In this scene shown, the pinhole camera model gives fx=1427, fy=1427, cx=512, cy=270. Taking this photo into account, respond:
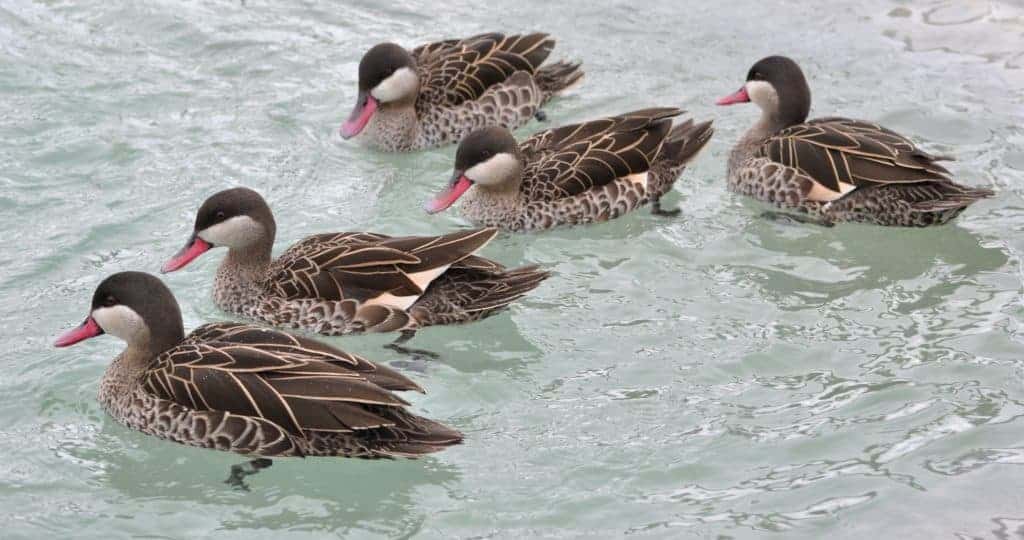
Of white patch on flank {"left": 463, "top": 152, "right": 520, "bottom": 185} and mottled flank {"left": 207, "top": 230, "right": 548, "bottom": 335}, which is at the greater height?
white patch on flank {"left": 463, "top": 152, "right": 520, "bottom": 185}

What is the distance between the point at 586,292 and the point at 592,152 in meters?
1.57

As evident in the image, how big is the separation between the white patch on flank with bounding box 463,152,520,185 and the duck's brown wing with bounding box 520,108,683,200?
8.8 inches

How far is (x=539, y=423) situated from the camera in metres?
7.81

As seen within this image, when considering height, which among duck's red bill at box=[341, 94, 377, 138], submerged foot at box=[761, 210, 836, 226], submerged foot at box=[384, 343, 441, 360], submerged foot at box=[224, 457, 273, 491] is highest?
duck's red bill at box=[341, 94, 377, 138]

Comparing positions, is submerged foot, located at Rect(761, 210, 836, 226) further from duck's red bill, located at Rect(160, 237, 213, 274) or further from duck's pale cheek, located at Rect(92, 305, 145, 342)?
duck's pale cheek, located at Rect(92, 305, 145, 342)

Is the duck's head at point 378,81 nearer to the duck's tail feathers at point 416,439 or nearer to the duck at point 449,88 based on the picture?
the duck at point 449,88

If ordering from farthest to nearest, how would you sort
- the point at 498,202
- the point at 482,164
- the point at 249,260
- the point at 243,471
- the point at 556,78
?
the point at 556,78, the point at 498,202, the point at 482,164, the point at 249,260, the point at 243,471

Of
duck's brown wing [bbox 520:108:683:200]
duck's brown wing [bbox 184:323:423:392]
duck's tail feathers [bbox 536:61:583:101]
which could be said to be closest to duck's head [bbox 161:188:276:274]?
duck's brown wing [bbox 184:323:423:392]

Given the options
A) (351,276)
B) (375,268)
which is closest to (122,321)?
(351,276)

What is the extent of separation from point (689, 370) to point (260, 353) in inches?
99.2

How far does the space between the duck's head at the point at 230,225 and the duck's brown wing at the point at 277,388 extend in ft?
4.44

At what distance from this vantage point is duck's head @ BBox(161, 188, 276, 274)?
885 centimetres

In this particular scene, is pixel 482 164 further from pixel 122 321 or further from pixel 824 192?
pixel 122 321

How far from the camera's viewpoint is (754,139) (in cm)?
1093
